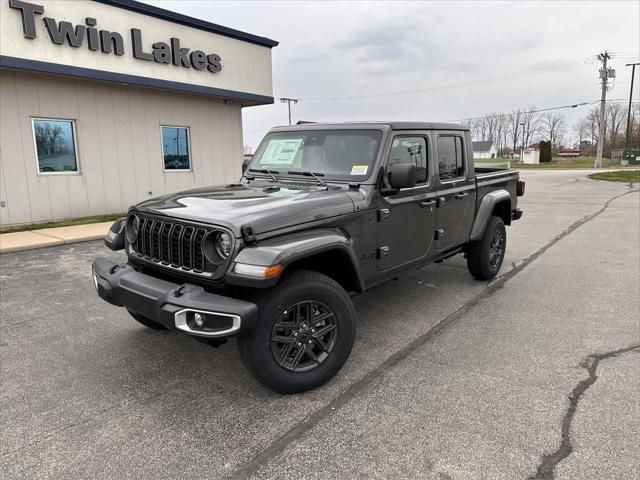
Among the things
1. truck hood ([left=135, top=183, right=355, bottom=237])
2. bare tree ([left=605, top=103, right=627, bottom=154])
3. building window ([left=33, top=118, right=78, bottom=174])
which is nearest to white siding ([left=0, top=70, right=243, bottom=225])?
building window ([left=33, top=118, right=78, bottom=174])

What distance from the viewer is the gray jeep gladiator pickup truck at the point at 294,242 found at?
2838 millimetres

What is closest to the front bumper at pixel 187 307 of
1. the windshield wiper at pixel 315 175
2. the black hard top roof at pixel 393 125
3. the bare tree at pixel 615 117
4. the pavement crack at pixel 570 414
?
the windshield wiper at pixel 315 175

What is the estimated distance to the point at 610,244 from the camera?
826 centimetres

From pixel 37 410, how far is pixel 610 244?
8.81 metres

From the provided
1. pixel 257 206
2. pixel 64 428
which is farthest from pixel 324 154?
pixel 64 428

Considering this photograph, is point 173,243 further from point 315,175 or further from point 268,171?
point 268,171

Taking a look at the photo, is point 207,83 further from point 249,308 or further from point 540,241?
point 249,308

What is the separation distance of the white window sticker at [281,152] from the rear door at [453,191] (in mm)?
1440

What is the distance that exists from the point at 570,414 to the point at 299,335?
1763 mm

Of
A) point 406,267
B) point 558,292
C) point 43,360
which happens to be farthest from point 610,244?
point 43,360

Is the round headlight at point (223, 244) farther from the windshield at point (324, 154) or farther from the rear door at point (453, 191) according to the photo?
the rear door at point (453, 191)

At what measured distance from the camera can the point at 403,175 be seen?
3602 millimetres

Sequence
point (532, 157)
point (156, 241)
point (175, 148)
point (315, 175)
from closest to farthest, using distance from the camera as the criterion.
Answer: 1. point (156, 241)
2. point (315, 175)
3. point (175, 148)
4. point (532, 157)

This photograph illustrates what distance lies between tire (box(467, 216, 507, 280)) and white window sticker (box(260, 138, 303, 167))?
2.58 m
